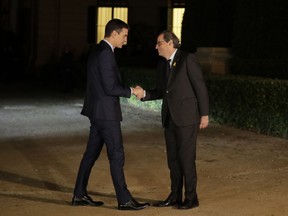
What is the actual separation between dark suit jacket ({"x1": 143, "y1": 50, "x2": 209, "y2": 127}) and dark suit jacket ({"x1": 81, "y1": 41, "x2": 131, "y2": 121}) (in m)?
0.46

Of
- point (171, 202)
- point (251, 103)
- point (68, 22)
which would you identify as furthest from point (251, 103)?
point (68, 22)

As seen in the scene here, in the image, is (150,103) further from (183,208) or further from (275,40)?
(183,208)

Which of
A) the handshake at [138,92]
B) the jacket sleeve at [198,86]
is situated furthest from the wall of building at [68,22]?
the jacket sleeve at [198,86]

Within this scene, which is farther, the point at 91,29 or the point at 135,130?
the point at 91,29

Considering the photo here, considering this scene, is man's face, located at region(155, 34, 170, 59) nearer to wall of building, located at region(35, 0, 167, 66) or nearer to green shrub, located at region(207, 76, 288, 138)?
green shrub, located at region(207, 76, 288, 138)

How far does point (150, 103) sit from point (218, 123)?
9.16 feet

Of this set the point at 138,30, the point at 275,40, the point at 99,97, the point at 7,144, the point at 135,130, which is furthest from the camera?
the point at 138,30

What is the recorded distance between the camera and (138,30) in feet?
87.7

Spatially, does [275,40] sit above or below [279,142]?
above

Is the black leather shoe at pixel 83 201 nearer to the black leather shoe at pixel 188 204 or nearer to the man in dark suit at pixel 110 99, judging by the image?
the man in dark suit at pixel 110 99

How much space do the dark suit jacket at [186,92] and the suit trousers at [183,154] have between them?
0.10 metres

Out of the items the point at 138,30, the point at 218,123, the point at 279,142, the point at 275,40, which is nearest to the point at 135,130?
the point at 218,123

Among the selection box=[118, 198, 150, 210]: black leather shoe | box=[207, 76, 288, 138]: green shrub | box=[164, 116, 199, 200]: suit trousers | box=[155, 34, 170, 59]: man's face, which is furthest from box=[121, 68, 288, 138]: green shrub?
box=[118, 198, 150, 210]: black leather shoe

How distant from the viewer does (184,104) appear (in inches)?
256
